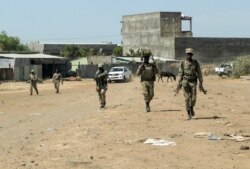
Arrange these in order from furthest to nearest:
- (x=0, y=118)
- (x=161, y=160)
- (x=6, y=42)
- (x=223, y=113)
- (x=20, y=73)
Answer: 1. (x=6, y=42)
2. (x=20, y=73)
3. (x=0, y=118)
4. (x=223, y=113)
5. (x=161, y=160)

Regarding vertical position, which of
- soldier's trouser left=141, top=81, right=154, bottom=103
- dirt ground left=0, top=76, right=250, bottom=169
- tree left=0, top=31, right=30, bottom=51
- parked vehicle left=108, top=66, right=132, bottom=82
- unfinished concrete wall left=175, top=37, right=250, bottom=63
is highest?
tree left=0, top=31, right=30, bottom=51

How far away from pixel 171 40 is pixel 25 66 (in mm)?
25353

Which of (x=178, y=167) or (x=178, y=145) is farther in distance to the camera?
(x=178, y=145)

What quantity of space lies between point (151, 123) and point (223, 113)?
12.4 ft

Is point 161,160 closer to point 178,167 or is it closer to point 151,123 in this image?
point 178,167

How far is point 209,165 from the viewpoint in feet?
30.5

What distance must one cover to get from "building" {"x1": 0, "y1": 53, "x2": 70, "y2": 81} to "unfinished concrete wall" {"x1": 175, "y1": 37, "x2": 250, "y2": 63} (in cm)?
1832

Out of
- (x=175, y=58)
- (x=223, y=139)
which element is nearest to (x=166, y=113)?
(x=223, y=139)

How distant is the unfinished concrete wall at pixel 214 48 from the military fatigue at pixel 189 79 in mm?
65086

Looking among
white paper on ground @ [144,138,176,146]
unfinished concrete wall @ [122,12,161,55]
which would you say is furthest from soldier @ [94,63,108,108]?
unfinished concrete wall @ [122,12,161,55]

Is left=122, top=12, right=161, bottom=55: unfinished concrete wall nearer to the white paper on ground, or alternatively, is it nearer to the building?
the building

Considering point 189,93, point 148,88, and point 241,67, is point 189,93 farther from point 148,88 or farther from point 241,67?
point 241,67

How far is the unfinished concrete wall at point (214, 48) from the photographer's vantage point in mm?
81531

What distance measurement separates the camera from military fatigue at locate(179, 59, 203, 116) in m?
15.5
